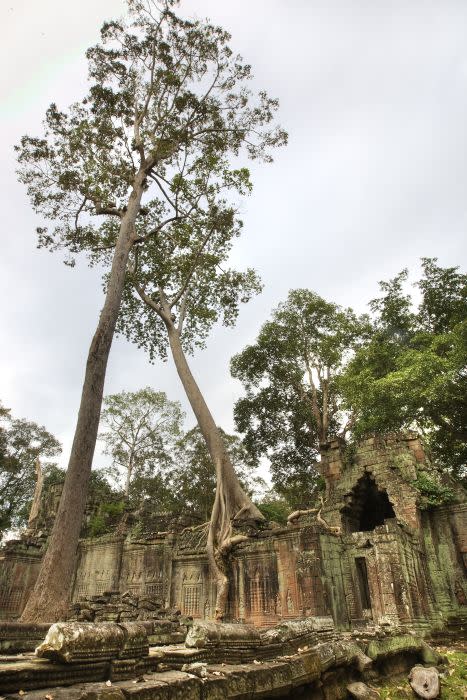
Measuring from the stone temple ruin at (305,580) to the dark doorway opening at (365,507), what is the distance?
0.15 feet

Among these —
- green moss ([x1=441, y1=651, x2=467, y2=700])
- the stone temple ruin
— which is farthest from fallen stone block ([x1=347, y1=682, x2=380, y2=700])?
green moss ([x1=441, y1=651, x2=467, y2=700])

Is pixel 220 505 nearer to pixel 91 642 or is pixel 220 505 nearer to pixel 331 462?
pixel 331 462

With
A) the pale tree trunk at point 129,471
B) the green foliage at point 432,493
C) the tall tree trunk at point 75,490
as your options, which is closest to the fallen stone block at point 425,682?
the tall tree trunk at point 75,490

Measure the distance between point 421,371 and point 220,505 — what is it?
928 centimetres

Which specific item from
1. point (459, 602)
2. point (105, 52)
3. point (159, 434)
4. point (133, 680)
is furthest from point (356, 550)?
point (159, 434)

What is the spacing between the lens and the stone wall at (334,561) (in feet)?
33.5

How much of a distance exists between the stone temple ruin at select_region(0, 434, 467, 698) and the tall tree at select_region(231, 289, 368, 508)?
8.13 m

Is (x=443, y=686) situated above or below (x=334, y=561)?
below

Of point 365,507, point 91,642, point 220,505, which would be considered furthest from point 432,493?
point 91,642

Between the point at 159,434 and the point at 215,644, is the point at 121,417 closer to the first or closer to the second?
the point at 159,434

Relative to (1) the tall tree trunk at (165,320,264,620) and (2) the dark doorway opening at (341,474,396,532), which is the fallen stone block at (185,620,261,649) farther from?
(2) the dark doorway opening at (341,474,396,532)

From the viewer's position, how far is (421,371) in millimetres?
16797

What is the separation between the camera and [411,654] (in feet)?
17.7

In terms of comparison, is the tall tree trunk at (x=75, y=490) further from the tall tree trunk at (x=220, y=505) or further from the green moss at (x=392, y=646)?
the tall tree trunk at (x=220, y=505)
